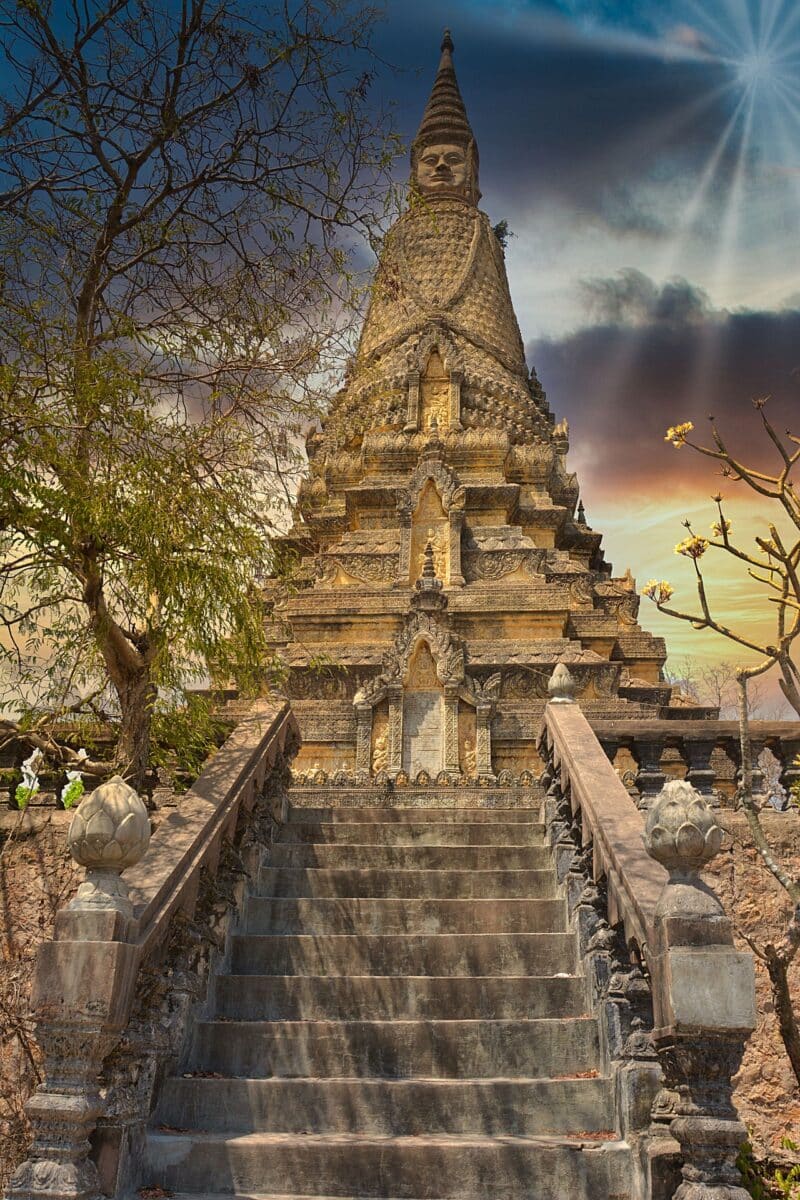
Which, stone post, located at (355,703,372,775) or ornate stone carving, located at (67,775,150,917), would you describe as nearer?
ornate stone carving, located at (67,775,150,917)

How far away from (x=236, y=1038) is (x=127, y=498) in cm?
371

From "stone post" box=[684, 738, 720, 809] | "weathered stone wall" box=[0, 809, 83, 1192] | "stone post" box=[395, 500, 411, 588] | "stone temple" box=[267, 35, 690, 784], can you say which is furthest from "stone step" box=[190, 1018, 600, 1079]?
"stone post" box=[395, 500, 411, 588]

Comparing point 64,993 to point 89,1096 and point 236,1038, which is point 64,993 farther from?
point 236,1038

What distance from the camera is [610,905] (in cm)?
658

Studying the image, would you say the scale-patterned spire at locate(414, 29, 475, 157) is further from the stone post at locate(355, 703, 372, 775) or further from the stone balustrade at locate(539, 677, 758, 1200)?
A: the stone balustrade at locate(539, 677, 758, 1200)

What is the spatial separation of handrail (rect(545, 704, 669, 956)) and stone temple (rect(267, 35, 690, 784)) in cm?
379

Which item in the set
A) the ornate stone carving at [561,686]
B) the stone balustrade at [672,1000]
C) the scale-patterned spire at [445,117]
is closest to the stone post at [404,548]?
the ornate stone carving at [561,686]

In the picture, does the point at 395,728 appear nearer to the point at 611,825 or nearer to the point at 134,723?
the point at 134,723

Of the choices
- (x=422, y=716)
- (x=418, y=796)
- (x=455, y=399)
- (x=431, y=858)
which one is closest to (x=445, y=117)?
(x=455, y=399)

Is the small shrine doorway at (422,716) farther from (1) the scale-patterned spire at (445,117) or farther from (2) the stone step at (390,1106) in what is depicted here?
(1) the scale-patterned spire at (445,117)

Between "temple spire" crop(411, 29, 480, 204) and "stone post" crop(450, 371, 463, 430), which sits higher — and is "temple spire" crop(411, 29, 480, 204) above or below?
above

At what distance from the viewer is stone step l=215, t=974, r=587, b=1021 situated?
22.6 feet

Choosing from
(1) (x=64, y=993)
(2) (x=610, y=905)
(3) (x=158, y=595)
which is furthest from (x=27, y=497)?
(2) (x=610, y=905)

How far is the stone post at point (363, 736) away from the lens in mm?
17906
